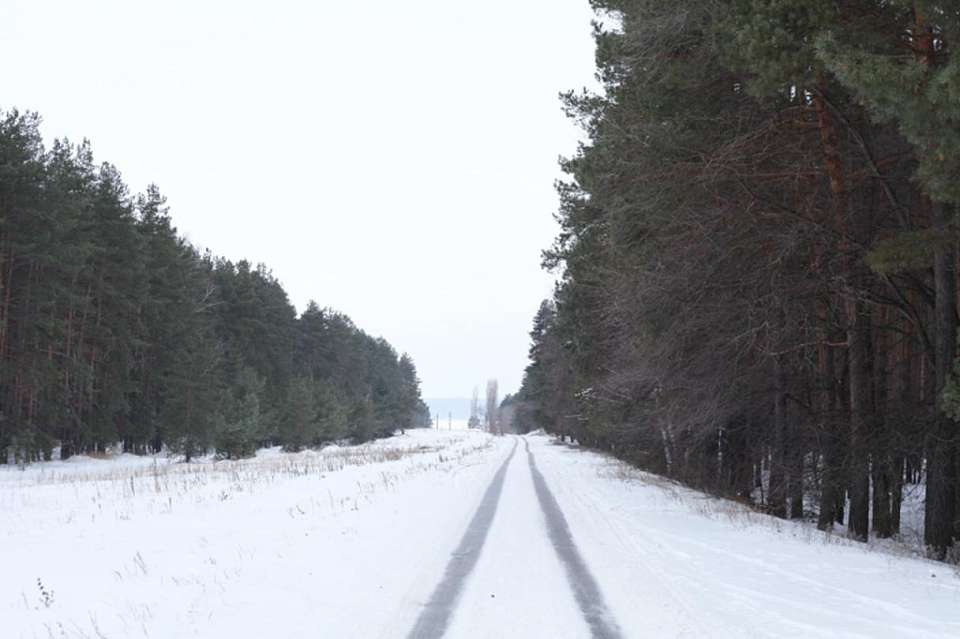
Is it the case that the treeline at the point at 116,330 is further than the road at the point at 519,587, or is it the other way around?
the treeline at the point at 116,330

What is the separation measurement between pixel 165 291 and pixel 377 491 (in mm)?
35048

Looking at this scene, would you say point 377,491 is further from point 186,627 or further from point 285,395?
point 285,395

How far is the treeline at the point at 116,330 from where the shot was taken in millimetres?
31172

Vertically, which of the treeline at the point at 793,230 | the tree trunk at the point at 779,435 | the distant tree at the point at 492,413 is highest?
the treeline at the point at 793,230

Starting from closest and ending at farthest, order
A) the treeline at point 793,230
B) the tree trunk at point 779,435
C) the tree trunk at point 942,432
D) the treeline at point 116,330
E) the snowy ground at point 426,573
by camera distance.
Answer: the snowy ground at point 426,573, the treeline at point 793,230, the tree trunk at point 942,432, the tree trunk at point 779,435, the treeline at point 116,330

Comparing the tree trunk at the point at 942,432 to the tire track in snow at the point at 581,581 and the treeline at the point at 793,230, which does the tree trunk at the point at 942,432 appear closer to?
the treeline at the point at 793,230

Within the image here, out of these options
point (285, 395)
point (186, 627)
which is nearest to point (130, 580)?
point (186, 627)

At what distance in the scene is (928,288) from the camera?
446 inches

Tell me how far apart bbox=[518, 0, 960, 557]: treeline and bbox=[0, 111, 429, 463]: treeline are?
27.4 meters

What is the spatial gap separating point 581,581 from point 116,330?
131 ft

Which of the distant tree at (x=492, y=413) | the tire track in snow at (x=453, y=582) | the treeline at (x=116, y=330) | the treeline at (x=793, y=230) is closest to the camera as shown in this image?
the tire track in snow at (x=453, y=582)

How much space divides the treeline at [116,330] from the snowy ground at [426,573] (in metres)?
20.2

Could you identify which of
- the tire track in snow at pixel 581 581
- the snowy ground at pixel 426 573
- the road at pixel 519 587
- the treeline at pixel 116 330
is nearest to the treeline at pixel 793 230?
the snowy ground at pixel 426 573

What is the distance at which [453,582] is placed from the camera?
750 centimetres
